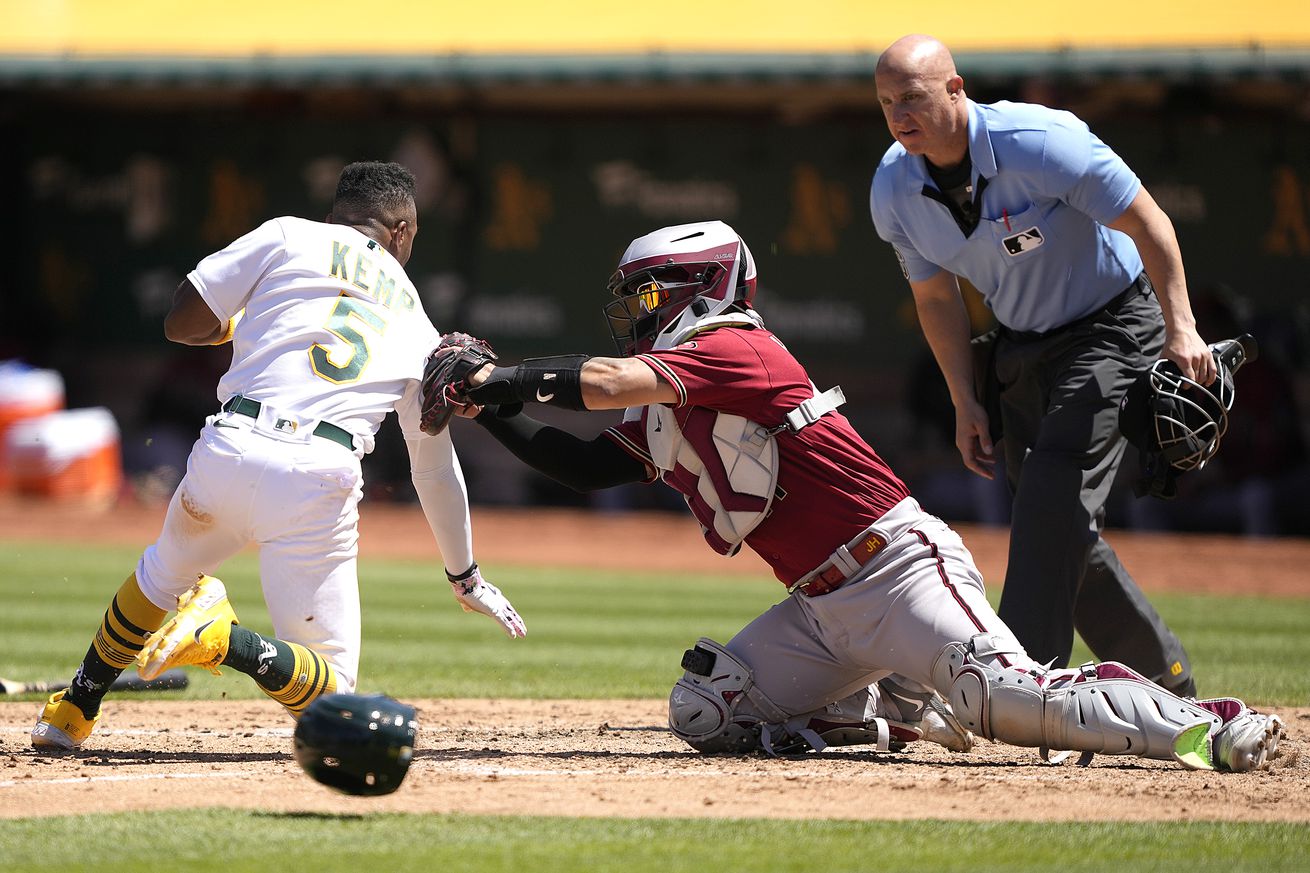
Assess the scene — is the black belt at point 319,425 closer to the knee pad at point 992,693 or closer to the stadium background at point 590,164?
the knee pad at point 992,693

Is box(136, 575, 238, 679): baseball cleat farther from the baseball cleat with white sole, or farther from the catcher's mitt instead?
the baseball cleat with white sole

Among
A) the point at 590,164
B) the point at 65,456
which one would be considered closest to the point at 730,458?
the point at 65,456

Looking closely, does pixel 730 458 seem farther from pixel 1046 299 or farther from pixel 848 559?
pixel 1046 299

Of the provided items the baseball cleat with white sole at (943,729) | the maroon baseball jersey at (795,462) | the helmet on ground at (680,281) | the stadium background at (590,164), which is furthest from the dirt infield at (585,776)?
the stadium background at (590,164)

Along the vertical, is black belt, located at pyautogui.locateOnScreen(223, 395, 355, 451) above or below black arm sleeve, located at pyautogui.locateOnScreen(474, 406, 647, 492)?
above

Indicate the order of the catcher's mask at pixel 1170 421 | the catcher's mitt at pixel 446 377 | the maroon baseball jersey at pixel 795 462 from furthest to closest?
1. the catcher's mask at pixel 1170 421
2. the maroon baseball jersey at pixel 795 462
3. the catcher's mitt at pixel 446 377

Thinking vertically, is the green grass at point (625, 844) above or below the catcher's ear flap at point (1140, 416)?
below

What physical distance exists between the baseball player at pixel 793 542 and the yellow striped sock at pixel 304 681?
0.81 meters

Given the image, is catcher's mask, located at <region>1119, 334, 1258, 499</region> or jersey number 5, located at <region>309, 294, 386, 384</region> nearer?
jersey number 5, located at <region>309, 294, 386, 384</region>

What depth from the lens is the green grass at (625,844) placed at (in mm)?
3562

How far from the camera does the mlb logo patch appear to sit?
5441 millimetres

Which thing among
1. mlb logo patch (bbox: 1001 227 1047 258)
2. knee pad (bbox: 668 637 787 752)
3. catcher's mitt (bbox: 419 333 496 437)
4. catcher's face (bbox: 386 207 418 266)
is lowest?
knee pad (bbox: 668 637 787 752)

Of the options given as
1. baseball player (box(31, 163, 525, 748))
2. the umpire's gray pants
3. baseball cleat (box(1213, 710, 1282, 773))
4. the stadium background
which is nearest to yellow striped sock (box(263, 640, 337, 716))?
baseball player (box(31, 163, 525, 748))

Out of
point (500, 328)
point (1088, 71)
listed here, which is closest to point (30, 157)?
point (500, 328)
